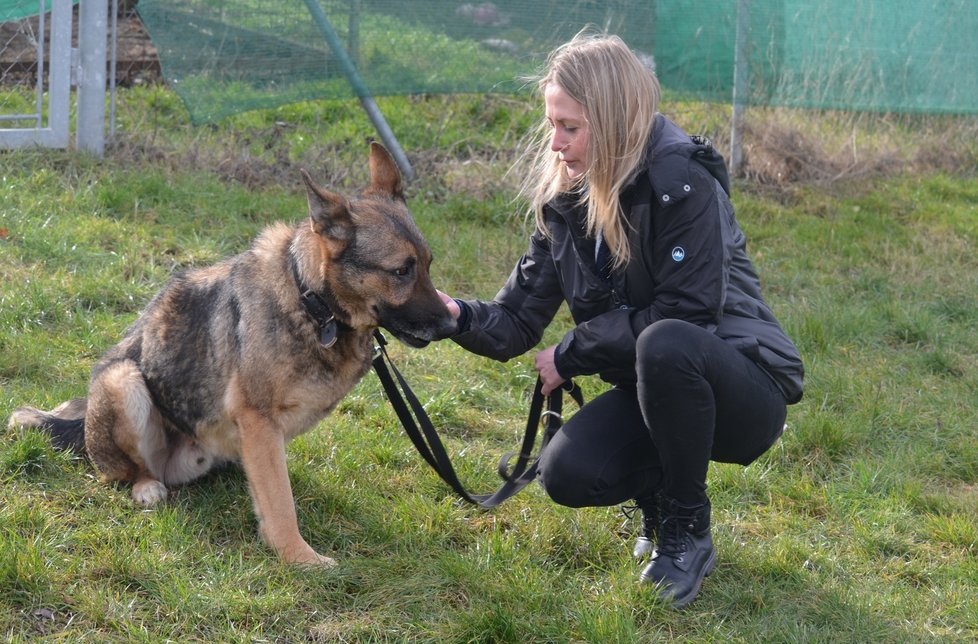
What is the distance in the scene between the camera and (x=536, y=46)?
325 inches

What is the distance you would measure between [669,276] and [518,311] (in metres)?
0.77

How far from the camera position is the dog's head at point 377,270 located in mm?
3836

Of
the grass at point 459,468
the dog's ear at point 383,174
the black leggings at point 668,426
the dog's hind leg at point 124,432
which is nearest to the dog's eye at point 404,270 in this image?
the dog's ear at point 383,174

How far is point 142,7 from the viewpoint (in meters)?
7.48

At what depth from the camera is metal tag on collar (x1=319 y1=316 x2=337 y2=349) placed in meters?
3.85

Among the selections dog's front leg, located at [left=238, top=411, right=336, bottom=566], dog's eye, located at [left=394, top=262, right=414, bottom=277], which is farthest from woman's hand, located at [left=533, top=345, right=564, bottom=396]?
dog's front leg, located at [left=238, top=411, right=336, bottom=566]

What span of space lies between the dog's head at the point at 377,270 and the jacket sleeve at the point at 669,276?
56 cm

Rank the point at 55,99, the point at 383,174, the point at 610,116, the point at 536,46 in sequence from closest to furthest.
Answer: the point at 610,116
the point at 383,174
the point at 55,99
the point at 536,46

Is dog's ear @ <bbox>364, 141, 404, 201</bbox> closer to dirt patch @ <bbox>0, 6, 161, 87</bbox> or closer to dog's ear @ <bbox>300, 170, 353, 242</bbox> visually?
dog's ear @ <bbox>300, 170, 353, 242</bbox>

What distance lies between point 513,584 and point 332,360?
1.12m

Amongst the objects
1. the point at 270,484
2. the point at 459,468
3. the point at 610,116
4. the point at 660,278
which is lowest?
the point at 459,468

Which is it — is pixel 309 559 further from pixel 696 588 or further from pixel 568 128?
pixel 568 128

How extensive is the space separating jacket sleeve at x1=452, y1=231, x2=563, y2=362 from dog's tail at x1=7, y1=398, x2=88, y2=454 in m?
1.73

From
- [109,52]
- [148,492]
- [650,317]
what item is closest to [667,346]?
[650,317]
